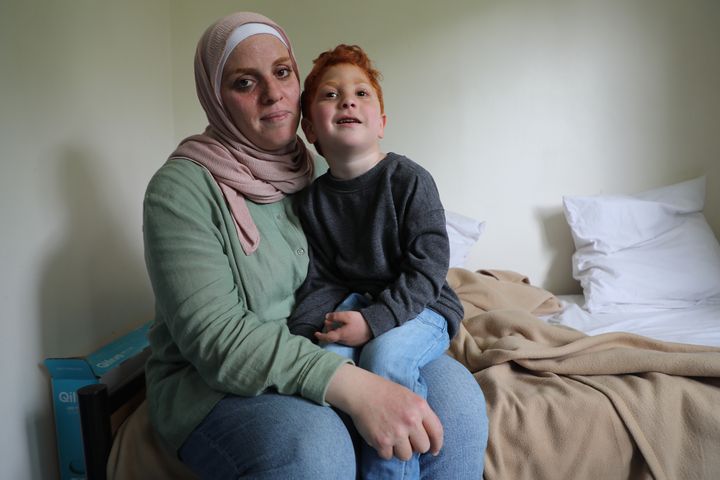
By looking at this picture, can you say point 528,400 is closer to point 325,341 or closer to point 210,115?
point 325,341

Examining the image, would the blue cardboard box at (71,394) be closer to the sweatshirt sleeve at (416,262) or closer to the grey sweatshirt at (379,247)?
the grey sweatshirt at (379,247)

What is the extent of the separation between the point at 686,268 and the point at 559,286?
528mm

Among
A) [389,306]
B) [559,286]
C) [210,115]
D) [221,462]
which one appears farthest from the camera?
[559,286]

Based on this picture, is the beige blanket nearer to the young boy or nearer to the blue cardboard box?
the young boy

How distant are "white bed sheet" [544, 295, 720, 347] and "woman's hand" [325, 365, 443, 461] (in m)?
1.01

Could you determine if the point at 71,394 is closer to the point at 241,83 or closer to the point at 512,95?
the point at 241,83

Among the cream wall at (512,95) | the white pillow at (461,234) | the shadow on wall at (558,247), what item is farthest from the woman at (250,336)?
the shadow on wall at (558,247)

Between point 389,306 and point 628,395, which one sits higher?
point 389,306

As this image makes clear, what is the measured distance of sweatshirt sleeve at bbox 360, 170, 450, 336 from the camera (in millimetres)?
928

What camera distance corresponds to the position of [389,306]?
3.06ft

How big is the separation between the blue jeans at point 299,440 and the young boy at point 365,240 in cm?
10

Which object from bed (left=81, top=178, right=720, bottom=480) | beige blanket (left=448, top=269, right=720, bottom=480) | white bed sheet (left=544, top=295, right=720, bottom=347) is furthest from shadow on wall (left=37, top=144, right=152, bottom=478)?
white bed sheet (left=544, top=295, right=720, bottom=347)

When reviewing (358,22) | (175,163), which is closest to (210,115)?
(175,163)

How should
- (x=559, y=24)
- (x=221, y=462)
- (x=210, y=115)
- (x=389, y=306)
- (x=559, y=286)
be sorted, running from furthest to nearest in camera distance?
(x=559, y=286), (x=559, y=24), (x=210, y=115), (x=389, y=306), (x=221, y=462)
